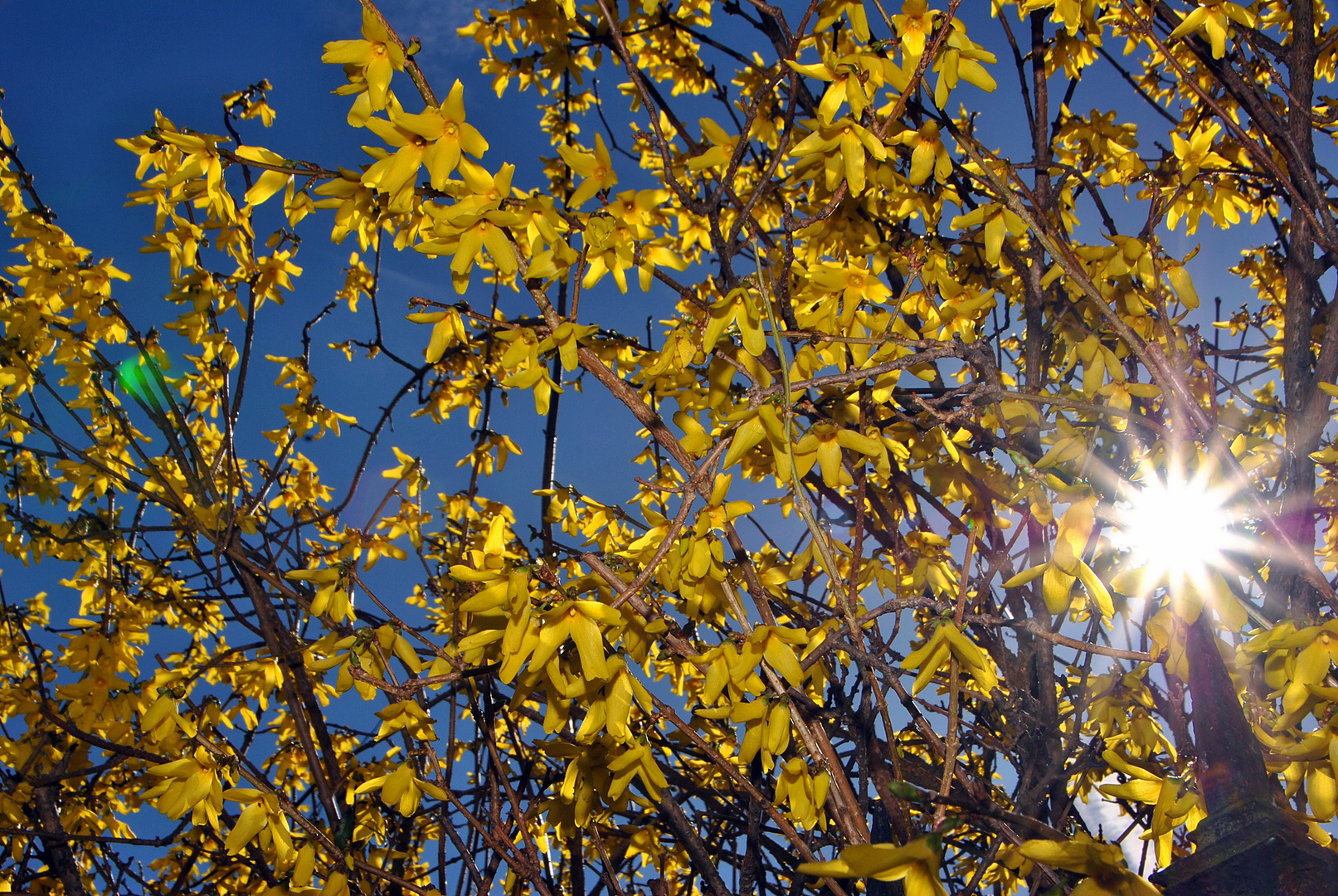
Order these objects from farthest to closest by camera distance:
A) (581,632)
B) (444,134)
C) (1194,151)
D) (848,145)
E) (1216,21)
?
(1194,151)
(1216,21)
(848,145)
(444,134)
(581,632)

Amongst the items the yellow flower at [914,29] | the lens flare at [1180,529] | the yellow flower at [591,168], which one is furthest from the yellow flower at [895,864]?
the yellow flower at [914,29]

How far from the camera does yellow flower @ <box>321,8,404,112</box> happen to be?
1.19 m

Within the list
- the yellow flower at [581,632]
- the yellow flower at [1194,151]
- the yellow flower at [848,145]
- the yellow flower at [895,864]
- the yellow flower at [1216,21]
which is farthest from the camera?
the yellow flower at [1194,151]

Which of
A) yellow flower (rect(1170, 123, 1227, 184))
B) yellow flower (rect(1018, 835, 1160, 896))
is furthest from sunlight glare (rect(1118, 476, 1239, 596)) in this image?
yellow flower (rect(1170, 123, 1227, 184))

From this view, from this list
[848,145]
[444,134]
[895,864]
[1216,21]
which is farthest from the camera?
[1216,21]

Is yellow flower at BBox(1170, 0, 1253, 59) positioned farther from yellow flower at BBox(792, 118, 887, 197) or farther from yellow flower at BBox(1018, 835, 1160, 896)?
yellow flower at BBox(1018, 835, 1160, 896)

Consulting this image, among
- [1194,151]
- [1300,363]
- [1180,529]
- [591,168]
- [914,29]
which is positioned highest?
[914,29]

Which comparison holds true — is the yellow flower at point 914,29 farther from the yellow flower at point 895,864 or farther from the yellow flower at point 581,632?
the yellow flower at point 895,864

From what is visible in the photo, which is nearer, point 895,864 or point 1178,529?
point 895,864

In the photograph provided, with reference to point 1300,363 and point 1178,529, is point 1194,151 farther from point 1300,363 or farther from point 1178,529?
point 1178,529

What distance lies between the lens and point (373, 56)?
1.21 meters

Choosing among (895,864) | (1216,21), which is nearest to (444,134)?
(895,864)

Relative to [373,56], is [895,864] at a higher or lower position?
lower

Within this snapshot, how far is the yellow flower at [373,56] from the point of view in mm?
1190
